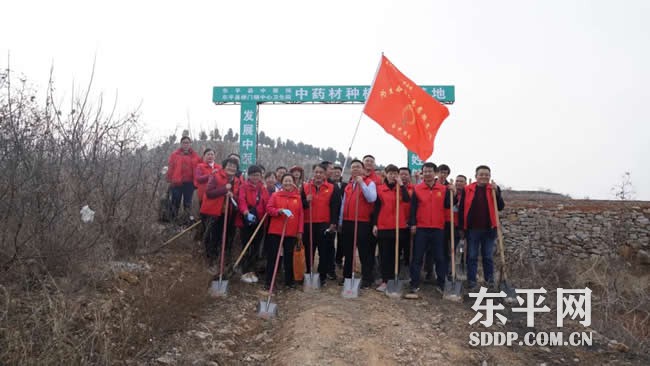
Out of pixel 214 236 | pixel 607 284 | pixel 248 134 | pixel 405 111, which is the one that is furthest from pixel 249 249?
pixel 607 284

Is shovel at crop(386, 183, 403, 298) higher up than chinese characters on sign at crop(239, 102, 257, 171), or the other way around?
chinese characters on sign at crop(239, 102, 257, 171)

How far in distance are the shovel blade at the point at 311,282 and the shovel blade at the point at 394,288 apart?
107 cm

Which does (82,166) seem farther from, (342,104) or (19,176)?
(342,104)

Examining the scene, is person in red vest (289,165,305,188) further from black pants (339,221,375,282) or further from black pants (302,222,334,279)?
black pants (339,221,375,282)

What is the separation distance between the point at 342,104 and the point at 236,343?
8.42 m

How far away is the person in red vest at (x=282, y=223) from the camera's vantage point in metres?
6.10

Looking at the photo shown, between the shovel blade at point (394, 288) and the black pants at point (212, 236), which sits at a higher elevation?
the black pants at point (212, 236)

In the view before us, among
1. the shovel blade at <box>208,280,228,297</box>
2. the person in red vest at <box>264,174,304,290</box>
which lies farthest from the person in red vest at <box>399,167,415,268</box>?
the shovel blade at <box>208,280,228,297</box>

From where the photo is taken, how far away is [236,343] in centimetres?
445

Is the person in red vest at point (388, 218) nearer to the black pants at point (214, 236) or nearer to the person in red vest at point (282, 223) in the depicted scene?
the person in red vest at point (282, 223)

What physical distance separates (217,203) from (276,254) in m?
1.21

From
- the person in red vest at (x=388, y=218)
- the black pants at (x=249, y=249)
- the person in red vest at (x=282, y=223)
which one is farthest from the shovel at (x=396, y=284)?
the black pants at (x=249, y=249)

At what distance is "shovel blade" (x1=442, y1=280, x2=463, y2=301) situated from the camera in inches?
234

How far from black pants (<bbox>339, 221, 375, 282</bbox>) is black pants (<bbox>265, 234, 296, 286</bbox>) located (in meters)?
0.85
